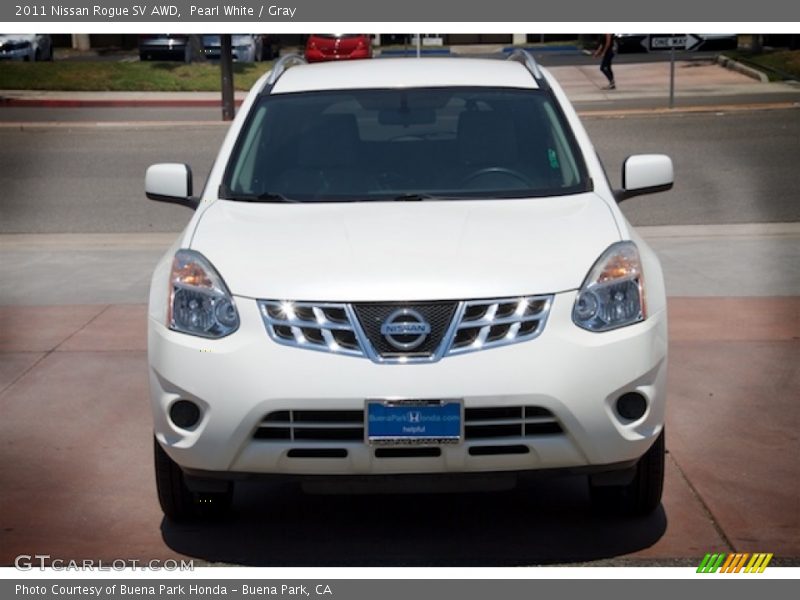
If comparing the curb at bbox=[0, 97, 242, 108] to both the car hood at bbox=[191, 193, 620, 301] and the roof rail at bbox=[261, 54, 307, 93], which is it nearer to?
the roof rail at bbox=[261, 54, 307, 93]

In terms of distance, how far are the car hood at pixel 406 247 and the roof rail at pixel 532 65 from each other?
3.28 ft

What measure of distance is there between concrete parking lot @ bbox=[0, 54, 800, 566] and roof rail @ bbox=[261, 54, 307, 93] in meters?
1.72

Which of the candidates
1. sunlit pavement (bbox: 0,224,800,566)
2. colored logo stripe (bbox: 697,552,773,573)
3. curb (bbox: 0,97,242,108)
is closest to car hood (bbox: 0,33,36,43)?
curb (bbox: 0,97,242,108)

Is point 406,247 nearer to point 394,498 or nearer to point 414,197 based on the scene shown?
point 414,197

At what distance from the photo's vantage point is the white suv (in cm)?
497

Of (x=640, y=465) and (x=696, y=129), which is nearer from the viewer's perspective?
(x=640, y=465)

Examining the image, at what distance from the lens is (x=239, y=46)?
128 feet

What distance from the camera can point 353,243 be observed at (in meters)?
5.41

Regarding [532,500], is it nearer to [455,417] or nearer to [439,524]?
[439,524]

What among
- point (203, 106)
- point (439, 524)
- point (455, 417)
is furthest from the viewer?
point (203, 106)

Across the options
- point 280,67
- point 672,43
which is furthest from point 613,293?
point 672,43

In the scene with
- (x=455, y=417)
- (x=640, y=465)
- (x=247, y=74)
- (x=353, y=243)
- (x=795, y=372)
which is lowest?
(x=247, y=74)

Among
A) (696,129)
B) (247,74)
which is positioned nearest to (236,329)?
(696,129)

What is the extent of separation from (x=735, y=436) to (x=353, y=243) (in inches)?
92.9
